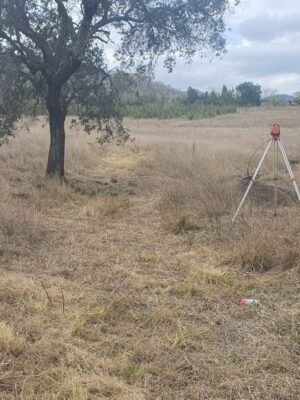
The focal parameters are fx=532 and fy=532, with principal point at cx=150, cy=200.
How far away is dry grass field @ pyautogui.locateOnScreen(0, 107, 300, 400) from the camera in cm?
366

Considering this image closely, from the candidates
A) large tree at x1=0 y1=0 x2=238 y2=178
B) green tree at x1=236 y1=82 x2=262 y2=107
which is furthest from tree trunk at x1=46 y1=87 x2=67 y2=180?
green tree at x1=236 y1=82 x2=262 y2=107

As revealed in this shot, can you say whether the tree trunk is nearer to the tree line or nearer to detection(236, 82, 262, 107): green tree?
the tree line

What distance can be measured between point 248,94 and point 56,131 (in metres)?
A: 92.9

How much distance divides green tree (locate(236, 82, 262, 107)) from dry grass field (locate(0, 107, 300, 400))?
94.0m

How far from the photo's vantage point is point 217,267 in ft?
20.9

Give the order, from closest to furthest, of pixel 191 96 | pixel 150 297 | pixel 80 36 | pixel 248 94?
pixel 150 297 → pixel 80 36 → pixel 191 96 → pixel 248 94

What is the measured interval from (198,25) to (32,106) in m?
5.46

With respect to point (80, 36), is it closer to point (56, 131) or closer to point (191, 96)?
point (56, 131)

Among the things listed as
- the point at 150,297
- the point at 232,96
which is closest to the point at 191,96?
the point at 232,96

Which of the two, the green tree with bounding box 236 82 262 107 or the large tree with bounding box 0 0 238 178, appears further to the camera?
the green tree with bounding box 236 82 262 107

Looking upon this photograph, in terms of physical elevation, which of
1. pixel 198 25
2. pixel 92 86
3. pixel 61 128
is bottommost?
pixel 61 128

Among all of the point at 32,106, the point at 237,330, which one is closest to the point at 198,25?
the point at 32,106

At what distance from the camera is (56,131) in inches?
559

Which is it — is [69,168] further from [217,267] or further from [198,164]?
[217,267]
